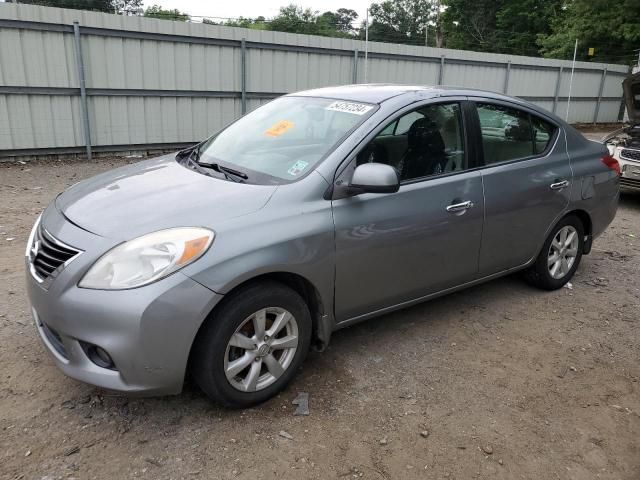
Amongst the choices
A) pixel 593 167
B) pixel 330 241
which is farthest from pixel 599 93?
pixel 330 241

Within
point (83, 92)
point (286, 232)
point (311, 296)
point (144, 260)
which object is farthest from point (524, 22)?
point (144, 260)

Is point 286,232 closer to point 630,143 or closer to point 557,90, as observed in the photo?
point 630,143

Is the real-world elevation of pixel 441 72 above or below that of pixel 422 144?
above

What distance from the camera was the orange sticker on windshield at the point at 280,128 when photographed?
3611 mm

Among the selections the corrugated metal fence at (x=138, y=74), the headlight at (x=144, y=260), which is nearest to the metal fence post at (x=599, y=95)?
the corrugated metal fence at (x=138, y=74)

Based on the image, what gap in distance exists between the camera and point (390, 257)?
329 cm

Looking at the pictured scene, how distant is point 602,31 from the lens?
82.5 ft

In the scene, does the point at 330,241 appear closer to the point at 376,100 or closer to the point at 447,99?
the point at 376,100

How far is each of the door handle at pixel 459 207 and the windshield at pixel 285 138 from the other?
81 cm

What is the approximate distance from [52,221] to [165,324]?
39.3 inches

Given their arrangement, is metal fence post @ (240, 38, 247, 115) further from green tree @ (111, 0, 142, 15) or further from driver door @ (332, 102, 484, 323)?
green tree @ (111, 0, 142, 15)

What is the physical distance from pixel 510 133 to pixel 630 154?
4772 millimetres

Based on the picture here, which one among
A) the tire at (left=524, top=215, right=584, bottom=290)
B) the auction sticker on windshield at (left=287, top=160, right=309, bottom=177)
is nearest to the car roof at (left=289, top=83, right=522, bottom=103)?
the auction sticker on windshield at (left=287, top=160, right=309, bottom=177)

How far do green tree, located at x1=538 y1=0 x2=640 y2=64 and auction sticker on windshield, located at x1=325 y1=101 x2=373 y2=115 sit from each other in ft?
80.3
